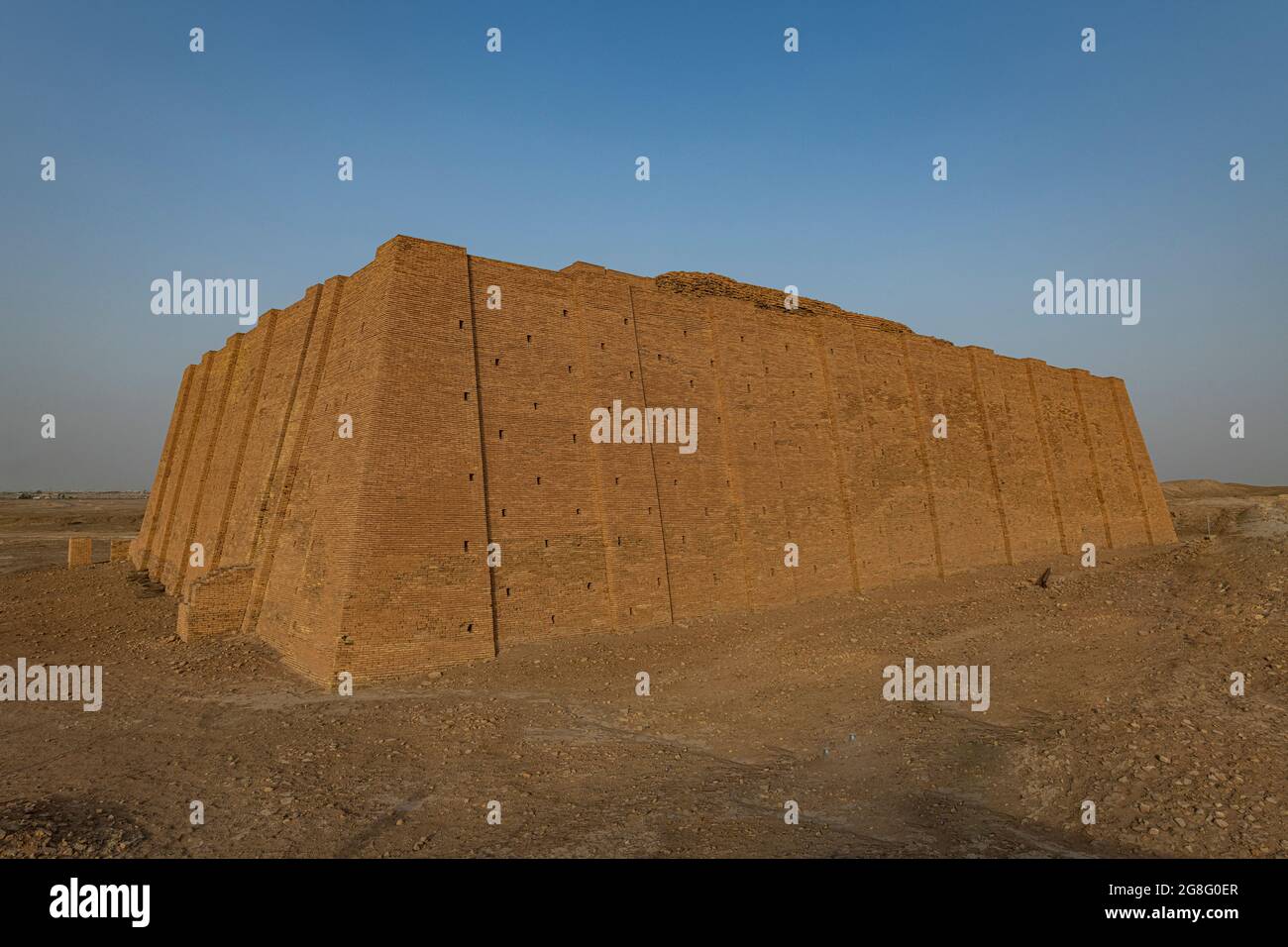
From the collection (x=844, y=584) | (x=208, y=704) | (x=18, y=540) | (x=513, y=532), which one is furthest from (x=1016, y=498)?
(x=18, y=540)

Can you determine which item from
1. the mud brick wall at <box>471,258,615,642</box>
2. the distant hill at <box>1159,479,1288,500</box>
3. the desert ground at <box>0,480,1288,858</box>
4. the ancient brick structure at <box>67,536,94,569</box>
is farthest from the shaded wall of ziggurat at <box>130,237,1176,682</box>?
the distant hill at <box>1159,479,1288,500</box>

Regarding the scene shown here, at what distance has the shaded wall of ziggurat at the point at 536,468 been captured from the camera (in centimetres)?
1405

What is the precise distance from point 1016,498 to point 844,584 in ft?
43.6

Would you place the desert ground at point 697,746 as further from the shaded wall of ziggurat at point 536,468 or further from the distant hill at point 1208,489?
the distant hill at point 1208,489

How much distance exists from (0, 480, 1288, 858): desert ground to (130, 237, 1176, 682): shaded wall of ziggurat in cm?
127

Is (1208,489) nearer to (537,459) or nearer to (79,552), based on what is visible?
(537,459)

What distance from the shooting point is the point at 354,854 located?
→ 6.78 meters

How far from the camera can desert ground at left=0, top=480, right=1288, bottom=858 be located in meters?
7.16

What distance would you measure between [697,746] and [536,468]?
8.05 meters

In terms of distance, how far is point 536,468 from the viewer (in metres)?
16.3

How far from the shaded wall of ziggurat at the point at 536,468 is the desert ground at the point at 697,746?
4.18ft

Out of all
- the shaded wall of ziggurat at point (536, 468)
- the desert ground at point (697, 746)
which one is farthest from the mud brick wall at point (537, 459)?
the desert ground at point (697, 746)

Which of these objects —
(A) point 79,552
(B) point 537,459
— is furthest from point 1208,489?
(A) point 79,552
